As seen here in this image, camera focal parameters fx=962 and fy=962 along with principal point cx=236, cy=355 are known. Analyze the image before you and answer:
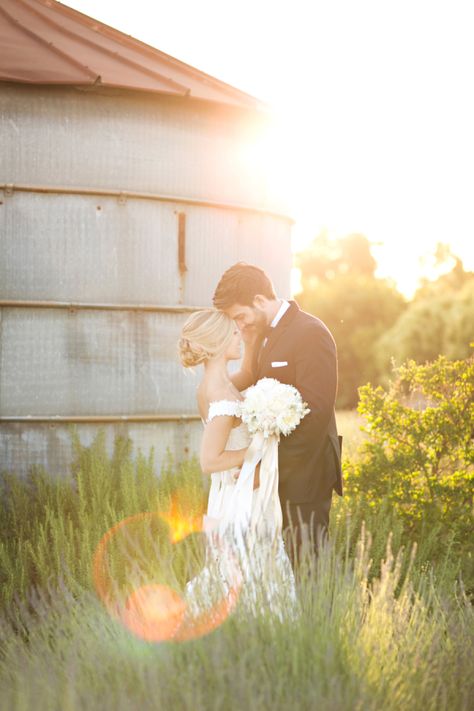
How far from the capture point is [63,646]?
390 centimetres

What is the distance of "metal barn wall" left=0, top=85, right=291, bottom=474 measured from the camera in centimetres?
970

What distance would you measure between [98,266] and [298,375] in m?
5.19

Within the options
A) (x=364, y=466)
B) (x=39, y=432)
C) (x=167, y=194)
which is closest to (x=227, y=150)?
(x=167, y=194)

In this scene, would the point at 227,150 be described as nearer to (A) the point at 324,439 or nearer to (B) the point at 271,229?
(B) the point at 271,229

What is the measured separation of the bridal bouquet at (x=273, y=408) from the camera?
16.0 ft

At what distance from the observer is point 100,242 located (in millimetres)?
9906

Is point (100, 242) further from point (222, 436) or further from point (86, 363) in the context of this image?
point (222, 436)

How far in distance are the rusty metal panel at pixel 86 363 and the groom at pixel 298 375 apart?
15.3 feet

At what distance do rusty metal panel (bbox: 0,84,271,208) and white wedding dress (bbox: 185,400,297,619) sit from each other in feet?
17.8

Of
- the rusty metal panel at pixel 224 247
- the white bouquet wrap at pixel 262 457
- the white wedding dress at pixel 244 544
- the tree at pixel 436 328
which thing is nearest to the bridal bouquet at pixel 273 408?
the white bouquet wrap at pixel 262 457

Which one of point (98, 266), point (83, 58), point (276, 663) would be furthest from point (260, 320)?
point (83, 58)

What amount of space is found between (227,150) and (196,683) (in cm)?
792

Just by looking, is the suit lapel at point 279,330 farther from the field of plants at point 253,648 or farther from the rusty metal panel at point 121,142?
the rusty metal panel at point 121,142

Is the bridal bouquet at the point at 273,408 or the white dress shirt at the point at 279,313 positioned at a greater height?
the white dress shirt at the point at 279,313
